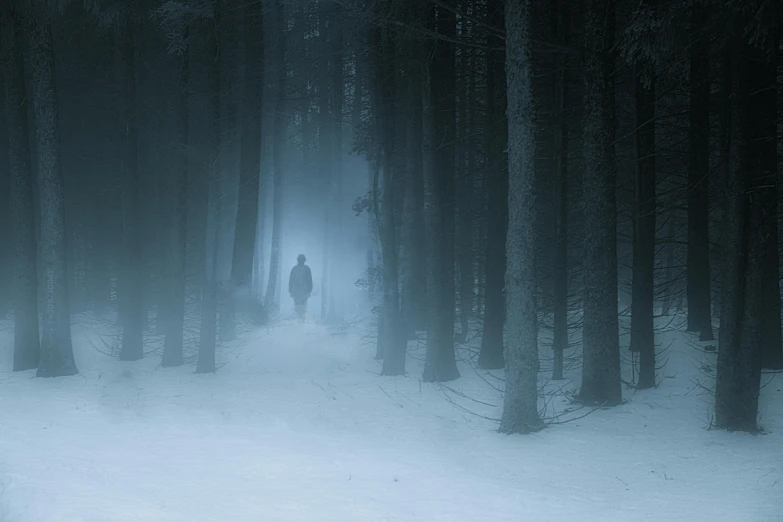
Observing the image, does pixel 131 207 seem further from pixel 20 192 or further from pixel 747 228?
pixel 747 228

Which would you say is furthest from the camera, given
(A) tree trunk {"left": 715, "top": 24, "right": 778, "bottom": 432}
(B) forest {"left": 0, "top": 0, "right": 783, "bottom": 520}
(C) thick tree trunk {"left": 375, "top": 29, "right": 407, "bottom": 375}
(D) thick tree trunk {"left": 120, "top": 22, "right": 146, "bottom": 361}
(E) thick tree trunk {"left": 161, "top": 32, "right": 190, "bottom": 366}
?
(D) thick tree trunk {"left": 120, "top": 22, "right": 146, "bottom": 361}

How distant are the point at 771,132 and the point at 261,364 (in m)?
11.8

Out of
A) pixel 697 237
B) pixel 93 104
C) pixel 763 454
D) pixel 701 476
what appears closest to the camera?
pixel 701 476

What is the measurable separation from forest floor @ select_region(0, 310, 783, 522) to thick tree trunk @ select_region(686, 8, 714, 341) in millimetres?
2601

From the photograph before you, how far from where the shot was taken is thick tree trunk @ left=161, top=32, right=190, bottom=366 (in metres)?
14.8

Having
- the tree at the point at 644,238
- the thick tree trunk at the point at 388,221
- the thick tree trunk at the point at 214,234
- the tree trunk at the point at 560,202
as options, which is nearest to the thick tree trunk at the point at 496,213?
the tree trunk at the point at 560,202

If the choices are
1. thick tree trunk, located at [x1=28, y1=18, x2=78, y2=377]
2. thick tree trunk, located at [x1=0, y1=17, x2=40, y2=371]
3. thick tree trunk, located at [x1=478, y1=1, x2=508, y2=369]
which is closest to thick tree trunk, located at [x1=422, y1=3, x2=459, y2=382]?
thick tree trunk, located at [x1=478, y1=1, x2=508, y2=369]

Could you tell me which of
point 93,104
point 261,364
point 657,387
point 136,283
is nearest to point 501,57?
point 657,387

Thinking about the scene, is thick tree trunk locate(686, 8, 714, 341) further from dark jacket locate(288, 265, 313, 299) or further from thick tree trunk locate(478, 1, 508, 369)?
dark jacket locate(288, 265, 313, 299)

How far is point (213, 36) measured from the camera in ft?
47.8

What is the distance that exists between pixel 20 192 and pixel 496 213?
10117 mm

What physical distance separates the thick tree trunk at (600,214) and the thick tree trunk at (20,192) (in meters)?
11.4

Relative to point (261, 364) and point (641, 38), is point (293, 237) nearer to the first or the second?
point (261, 364)

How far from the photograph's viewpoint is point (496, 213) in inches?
557
